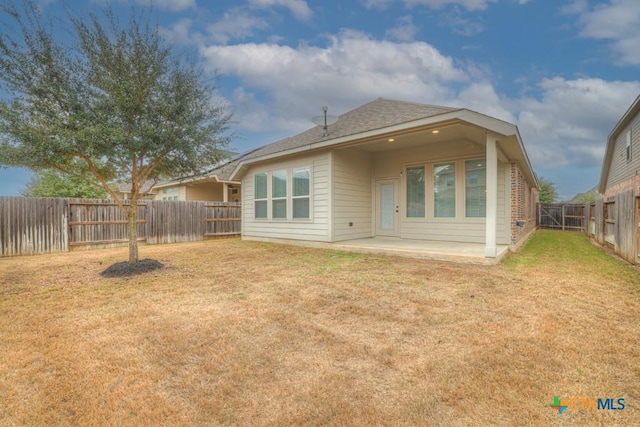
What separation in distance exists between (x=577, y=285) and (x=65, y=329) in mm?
7007

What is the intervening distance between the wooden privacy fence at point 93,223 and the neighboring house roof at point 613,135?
16286 millimetres

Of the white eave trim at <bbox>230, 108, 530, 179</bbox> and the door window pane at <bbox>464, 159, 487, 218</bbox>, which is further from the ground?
the white eave trim at <bbox>230, 108, 530, 179</bbox>

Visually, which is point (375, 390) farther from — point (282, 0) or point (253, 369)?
point (282, 0)

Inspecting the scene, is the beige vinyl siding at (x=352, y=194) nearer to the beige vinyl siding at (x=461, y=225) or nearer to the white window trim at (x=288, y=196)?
the white window trim at (x=288, y=196)

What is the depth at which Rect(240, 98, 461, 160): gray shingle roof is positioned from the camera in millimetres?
7340

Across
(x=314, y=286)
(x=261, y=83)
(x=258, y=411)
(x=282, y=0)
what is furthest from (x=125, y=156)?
(x=261, y=83)

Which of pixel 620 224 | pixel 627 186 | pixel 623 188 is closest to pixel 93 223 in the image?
pixel 620 224

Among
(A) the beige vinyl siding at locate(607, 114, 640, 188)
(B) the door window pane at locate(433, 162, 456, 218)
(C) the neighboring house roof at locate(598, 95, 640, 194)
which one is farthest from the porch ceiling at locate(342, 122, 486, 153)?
(A) the beige vinyl siding at locate(607, 114, 640, 188)

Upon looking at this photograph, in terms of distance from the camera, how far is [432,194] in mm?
8945

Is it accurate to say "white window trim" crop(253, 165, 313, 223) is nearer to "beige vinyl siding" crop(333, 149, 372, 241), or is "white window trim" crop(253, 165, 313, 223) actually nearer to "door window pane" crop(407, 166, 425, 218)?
"beige vinyl siding" crop(333, 149, 372, 241)

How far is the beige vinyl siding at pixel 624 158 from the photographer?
11.1 m

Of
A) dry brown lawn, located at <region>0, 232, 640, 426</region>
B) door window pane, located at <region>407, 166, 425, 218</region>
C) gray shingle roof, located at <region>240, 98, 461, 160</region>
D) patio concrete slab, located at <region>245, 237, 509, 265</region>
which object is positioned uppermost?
gray shingle roof, located at <region>240, 98, 461, 160</region>

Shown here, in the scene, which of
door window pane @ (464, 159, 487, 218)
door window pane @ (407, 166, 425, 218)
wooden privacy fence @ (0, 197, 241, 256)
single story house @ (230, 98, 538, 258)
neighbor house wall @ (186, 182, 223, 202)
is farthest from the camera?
neighbor house wall @ (186, 182, 223, 202)

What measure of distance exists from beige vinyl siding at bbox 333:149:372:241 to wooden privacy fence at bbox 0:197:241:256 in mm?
6907
